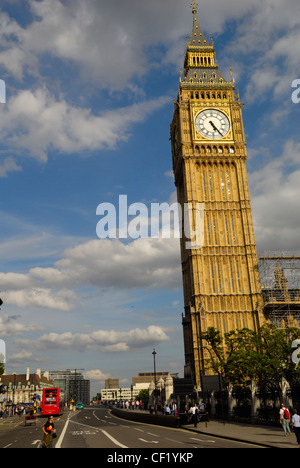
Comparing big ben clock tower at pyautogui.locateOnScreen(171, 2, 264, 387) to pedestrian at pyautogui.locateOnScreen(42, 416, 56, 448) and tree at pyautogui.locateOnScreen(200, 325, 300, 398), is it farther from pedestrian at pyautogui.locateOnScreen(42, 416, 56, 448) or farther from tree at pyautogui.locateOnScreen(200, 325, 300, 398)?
pedestrian at pyautogui.locateOnScreen(42, 416, 56, 448)

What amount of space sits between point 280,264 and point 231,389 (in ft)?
126

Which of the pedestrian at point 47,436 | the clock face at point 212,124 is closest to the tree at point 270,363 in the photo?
the pedestrian at point 47,436

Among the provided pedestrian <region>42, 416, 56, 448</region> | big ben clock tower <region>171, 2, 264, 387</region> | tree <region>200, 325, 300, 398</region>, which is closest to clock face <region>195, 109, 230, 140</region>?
big ben clock tower <region>171, 2, 264, 387</region>

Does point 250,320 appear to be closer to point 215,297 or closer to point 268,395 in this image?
point 215,297

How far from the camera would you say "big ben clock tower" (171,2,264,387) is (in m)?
65.8

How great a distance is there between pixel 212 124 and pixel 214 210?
1607cm

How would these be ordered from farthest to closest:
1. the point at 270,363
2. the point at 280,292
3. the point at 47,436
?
the point at 280,292 → the point at 270,363 → the point at 47,436

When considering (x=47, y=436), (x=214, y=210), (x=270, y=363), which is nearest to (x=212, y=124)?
(x=214, y=210)

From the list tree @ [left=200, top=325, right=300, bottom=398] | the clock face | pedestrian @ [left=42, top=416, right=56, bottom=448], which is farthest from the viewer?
the clock face

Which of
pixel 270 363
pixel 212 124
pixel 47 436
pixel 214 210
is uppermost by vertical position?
pixel 212 124

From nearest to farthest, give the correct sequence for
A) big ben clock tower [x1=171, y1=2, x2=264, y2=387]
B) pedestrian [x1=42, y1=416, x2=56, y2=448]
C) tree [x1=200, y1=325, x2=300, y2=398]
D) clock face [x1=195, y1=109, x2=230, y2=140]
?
pedestrian [x1=42, y1=416, x2=56, y2=448]
tree [x1=200, y1=325, x2=300, y2=398]
big ben clock tower [x1=171, y1=2, x2=264, y2=387]
clock face [x1=195, y1=109, x2=230, y2=140]

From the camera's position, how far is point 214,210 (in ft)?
235

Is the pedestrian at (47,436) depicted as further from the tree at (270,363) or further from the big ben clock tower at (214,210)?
the big ben clock tower at (214,210)

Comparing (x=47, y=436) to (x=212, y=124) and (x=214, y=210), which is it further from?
(x=212, y=124)
